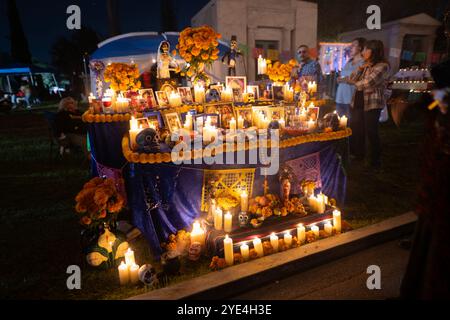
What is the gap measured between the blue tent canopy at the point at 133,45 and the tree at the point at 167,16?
73.2 ft

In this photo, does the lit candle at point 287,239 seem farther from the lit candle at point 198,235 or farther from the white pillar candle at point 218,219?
the lit candle at point 198,235

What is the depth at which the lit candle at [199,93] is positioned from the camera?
16.3ft

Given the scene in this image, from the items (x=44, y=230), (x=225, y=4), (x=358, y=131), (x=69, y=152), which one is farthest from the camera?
(x=225, y=4)

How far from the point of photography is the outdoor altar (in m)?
3.66

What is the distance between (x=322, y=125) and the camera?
4.75m

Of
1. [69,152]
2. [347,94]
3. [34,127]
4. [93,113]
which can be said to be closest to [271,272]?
[93,113]

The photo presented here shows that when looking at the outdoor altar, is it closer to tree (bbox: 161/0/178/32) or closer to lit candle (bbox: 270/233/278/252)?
lit candle (bbox: 270/233/278/252)

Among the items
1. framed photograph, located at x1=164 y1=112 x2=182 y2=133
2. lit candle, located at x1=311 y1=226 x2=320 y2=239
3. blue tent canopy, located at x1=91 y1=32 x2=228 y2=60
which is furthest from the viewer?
blue tent canopy, located at x1=91 y1=32 x2=228 y2=60

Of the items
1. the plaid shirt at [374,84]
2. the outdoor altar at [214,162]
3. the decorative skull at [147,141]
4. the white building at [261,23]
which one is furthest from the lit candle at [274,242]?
the white building at [261,23]

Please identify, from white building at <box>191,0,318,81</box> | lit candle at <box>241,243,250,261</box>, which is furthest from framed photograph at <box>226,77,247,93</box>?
white building at <box>191,0,318,81</box>

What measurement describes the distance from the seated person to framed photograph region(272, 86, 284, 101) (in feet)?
15.5

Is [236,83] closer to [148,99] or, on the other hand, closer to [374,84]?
[148,99]

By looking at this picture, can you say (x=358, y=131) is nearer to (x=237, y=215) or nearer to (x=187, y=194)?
(x=237, y=215)
